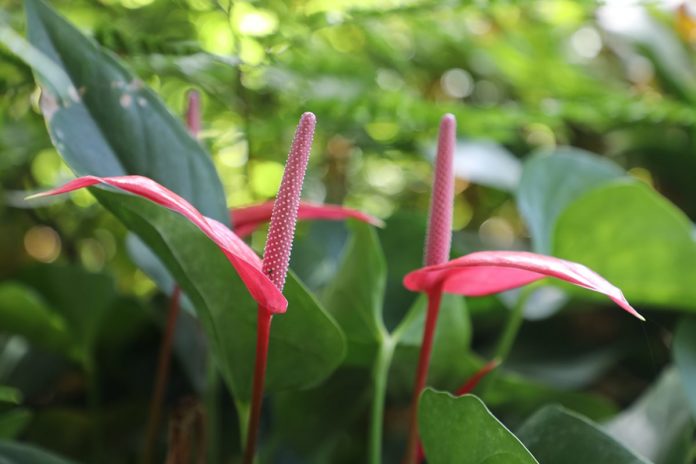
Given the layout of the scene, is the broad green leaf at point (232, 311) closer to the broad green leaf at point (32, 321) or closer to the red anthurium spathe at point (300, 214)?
the red anthurium spathe at point (300, 214)

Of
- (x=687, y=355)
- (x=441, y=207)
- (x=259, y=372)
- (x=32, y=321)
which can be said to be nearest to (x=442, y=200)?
(x=441, y=207)

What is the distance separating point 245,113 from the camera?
49 centimetres

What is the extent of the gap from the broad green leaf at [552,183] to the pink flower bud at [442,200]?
0.15 m

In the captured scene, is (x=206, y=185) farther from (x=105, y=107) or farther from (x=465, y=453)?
(x=465, y=453)

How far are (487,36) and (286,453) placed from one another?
64cm

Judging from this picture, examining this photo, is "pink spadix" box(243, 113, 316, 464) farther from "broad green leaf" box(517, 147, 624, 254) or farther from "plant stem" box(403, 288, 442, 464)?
"broad green leaf" box(517, 147, 624, 254)

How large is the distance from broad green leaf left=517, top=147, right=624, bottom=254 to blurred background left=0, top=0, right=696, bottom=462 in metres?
0.04

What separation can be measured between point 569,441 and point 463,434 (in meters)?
0.06

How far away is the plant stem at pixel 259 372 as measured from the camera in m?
0.28

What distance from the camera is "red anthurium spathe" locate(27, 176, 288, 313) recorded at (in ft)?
0.76

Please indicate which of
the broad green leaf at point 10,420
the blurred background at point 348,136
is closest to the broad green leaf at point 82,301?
the blurred background at point 348,136

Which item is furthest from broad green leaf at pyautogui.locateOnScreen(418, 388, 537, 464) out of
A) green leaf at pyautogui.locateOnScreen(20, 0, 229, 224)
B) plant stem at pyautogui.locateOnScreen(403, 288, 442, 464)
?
green leaf at pyautogui.locateOnScreen(20, 0, 229, 224)

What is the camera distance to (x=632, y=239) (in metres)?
0.45

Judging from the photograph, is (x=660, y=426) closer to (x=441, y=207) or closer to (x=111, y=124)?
(x=441, y=207)
